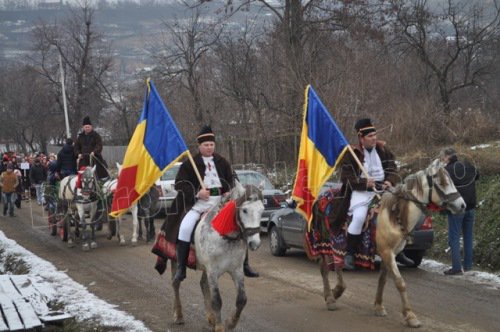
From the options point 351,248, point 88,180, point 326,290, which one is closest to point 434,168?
point 351,248

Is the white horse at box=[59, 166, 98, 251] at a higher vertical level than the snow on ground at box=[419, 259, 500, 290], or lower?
higher

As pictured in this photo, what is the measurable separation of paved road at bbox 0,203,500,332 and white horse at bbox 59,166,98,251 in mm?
1744

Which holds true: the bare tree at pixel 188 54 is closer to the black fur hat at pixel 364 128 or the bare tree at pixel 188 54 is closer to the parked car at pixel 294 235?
the parked car at pixel 294 235

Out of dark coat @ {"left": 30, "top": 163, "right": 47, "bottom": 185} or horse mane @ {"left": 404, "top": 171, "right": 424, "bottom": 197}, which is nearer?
horse mane @ {"left": 404, "top": 171, "right": 424, "bottom": 197}

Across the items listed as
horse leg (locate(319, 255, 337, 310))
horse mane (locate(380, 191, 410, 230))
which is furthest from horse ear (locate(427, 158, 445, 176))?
horse leg (locate(319, 255, 337, 310))

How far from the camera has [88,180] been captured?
18141 mm

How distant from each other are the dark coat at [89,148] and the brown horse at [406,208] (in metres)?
10.3

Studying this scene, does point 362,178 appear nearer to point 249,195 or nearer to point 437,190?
point 437,190

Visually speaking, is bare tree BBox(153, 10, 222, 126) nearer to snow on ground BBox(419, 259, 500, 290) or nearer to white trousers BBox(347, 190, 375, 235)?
snow on ground BBox(419, 259, 500, 290)

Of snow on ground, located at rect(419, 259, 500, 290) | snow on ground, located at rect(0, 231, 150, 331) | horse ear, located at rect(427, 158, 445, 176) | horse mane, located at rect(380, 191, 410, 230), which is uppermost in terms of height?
horse ear, located at rect(427, 158, 445, 176)

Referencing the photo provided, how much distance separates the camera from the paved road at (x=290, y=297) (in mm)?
9781

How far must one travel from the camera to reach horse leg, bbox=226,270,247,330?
28.7ft

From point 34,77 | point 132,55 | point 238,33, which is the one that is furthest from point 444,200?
point 132,55

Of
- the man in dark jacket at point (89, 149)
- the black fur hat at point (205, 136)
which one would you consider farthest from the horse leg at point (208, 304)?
the man in dark jacket at point (89, 149)
